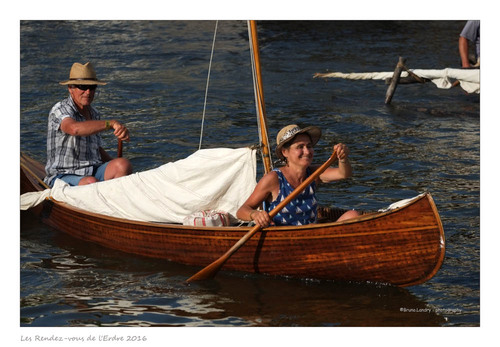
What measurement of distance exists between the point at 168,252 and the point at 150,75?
985 centimetres

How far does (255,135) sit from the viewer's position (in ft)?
44.7

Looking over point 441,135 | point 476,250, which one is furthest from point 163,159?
point 476,250

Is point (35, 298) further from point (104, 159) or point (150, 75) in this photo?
point (150, 75)

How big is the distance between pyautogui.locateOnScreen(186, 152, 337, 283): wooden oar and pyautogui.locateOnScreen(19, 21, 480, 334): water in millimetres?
113

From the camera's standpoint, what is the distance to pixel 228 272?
7.83m

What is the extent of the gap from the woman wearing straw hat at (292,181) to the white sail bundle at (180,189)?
1.83 feet

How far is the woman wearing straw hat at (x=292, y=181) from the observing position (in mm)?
7137

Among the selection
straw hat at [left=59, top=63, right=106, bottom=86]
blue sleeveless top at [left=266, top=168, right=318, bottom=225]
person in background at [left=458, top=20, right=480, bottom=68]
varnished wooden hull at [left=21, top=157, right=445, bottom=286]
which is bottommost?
varnished wooden hull at [left=21, top=157, right=445, bottom=286]

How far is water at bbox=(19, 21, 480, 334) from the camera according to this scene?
281 inches

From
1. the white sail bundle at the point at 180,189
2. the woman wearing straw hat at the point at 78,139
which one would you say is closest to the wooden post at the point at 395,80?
the woman wearing straw hat at the point at 78,139

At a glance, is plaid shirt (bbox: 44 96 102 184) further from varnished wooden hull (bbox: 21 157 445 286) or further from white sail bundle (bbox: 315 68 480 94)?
white sail bundle (bbox: 315 68 480 94)

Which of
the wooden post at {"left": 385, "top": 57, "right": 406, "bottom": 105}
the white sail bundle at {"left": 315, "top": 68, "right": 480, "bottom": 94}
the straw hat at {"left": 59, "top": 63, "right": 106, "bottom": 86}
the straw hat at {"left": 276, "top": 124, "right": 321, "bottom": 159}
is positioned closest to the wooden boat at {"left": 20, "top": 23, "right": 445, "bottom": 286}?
the straw hat at {"left": 276, "top": 124, "right": 321, "bottom": 159}

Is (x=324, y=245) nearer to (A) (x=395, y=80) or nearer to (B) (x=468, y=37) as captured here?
(B) (x=468, y=37)

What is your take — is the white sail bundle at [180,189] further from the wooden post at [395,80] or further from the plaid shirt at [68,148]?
the wooden post at [395,80]
